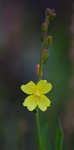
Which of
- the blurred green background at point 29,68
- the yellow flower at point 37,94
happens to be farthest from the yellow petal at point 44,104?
the blurred green background at point 29,68

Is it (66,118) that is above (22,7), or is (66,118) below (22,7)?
below

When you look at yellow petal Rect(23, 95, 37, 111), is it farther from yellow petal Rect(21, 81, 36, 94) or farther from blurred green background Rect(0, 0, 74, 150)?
blurred green background Rect(0, 0, 74, 150)

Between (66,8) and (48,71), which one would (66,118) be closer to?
(48,71)

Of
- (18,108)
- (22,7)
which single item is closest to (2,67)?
(18,108)

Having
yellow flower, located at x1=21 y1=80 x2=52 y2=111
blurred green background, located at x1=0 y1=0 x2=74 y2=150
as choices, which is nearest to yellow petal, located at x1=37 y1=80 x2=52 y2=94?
yellow flower, located at x1=21 y1=80 x2=52 y2=111

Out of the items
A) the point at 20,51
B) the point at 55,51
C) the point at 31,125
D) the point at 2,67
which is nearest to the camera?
the point at 31,125

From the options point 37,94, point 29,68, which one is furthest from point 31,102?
point 29,68

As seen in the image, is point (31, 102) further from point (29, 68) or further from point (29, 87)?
point (29, 68)
